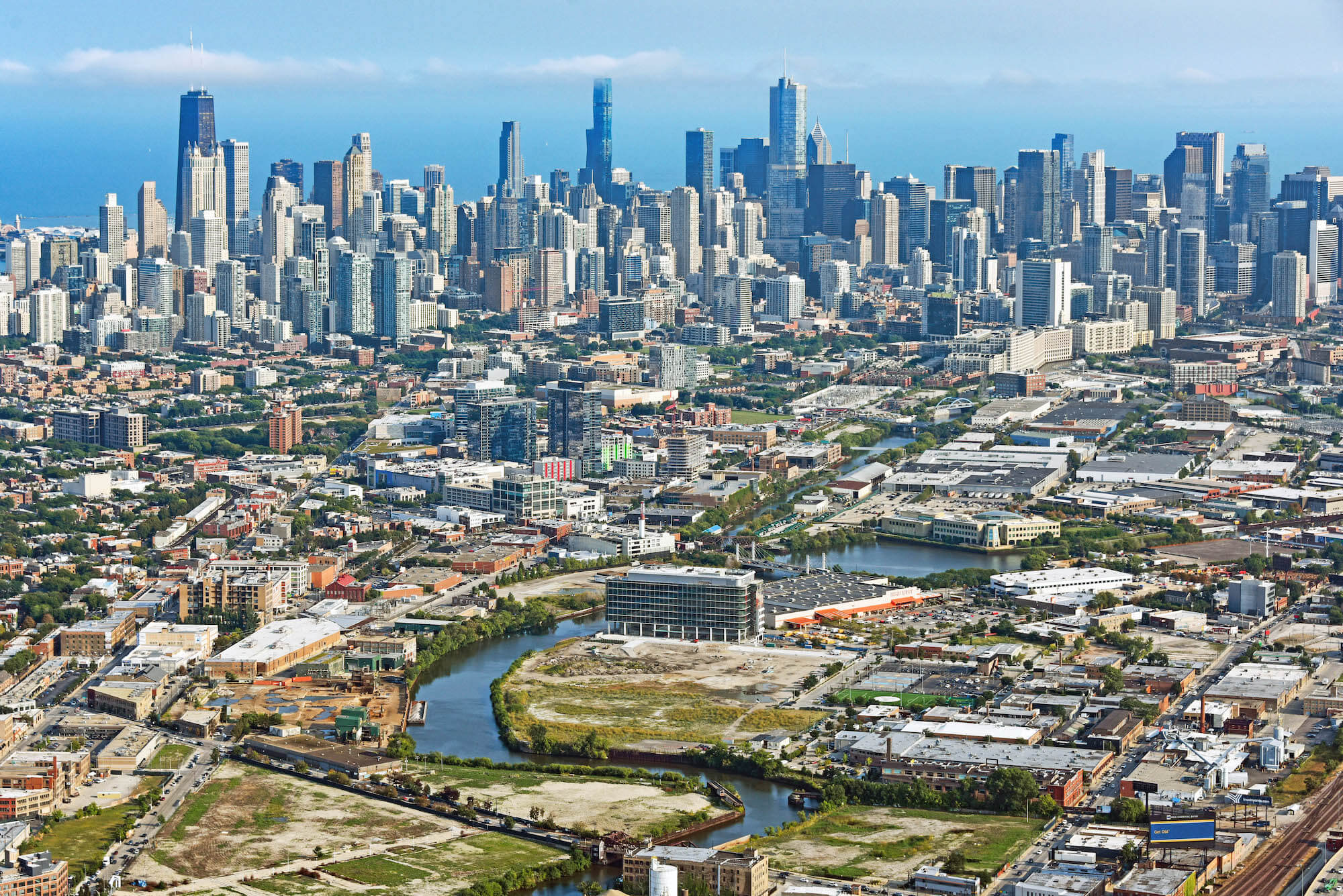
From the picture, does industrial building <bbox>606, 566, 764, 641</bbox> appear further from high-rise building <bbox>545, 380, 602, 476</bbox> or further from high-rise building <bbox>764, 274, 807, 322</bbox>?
high-rise building <bbox>764, 274, 807, 322</bbox>

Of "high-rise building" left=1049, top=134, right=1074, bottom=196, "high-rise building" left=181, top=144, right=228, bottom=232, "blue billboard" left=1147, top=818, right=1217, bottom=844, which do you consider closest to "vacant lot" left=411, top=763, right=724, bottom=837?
"blue billboard" left=1147, top=818, right=1217, bottom=844

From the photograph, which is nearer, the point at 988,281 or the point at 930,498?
the point at 930,498

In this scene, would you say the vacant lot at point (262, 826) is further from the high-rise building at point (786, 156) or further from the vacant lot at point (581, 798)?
the high-rise building at point (786, 156)

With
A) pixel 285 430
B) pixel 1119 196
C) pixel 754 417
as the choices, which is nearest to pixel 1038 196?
pixel 1119 196

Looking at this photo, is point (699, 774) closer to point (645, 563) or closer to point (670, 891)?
point (670, 891)

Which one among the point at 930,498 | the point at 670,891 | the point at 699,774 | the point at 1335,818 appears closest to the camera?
the point at 670,891

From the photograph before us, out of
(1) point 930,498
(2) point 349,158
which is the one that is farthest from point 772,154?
(1) point 930,498

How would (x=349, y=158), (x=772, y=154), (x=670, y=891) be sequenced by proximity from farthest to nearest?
(x=772, y=154)
(x=349, y=158)
(x=670, y=891)
